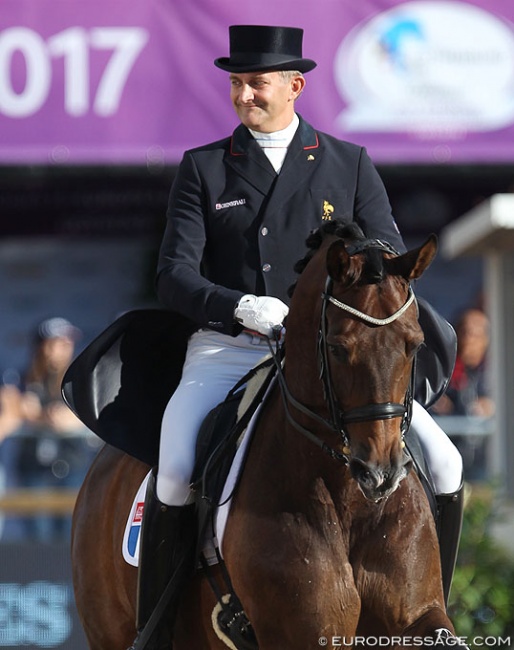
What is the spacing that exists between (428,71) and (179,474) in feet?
20.0

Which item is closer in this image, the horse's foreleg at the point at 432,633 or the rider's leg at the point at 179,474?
the horse's foreleg at the point at 432,633

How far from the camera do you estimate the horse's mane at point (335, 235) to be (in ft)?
13.2

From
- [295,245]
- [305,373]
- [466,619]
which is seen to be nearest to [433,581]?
[305,373]

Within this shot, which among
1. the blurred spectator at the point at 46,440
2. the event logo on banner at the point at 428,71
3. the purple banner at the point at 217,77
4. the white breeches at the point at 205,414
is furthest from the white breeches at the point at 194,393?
the event logo on banner at the point at 428,71

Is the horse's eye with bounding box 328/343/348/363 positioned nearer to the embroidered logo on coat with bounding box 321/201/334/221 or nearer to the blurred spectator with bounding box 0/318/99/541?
the embroidered logo on coat with bounding box 321/201/334/221

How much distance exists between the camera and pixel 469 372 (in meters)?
10.2

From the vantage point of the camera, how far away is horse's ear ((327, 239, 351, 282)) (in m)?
3.98

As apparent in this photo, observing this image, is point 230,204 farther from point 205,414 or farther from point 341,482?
point 341,482

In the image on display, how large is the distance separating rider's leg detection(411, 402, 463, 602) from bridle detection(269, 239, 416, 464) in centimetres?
52

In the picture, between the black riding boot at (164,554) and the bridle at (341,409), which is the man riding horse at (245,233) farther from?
the bridle at (341,409)

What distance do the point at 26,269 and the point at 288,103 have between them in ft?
24.6

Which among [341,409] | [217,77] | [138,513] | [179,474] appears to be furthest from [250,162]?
[217,77]

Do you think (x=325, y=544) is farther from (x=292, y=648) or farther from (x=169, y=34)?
(x=169, y=34)

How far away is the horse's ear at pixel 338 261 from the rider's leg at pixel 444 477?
81cm
